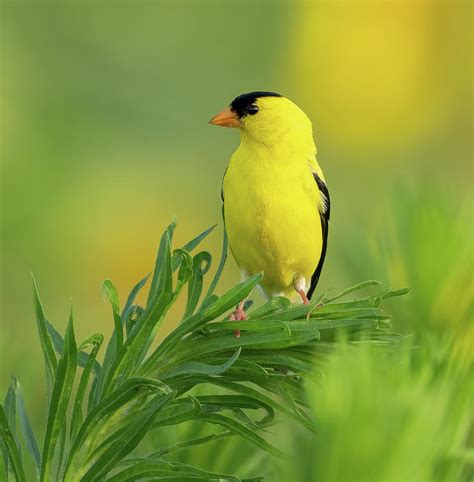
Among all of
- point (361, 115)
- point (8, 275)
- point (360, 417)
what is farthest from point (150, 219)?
point (360, 417)

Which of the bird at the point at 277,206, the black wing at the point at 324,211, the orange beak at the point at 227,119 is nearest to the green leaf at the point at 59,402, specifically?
the bird at the point at 277,206

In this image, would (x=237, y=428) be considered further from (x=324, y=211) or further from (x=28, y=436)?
(x=324, y=211)

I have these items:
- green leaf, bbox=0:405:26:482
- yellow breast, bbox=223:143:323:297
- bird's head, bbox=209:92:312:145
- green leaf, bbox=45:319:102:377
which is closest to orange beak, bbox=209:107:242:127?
bird's head, bbox=209:92:312:145

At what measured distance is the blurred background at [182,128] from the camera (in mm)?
980

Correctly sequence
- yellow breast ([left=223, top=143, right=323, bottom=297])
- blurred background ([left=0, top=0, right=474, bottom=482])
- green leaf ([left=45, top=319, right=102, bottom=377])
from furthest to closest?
yellow breast ([left=223, top=143, right=323, bottom=297])
blurred background ([left=0, top=0, right=474, bottom=482])
green leaf ([left=45, top=319, right=102, bottom=377])

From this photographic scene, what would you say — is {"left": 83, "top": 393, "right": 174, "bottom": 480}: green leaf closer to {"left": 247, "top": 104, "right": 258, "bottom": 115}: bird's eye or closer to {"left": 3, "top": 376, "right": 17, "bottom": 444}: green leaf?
{"left": 3, "top": 376, "right": 17, "bottom": 444}: green leaf

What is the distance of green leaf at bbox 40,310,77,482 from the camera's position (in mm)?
542

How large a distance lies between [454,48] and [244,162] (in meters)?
0.79

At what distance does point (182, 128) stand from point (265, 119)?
174 millimetres

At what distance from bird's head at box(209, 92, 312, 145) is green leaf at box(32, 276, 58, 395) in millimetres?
1184

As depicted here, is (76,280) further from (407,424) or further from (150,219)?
(407,424)

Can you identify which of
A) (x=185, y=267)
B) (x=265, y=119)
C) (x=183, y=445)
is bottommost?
(x=183, y=445)

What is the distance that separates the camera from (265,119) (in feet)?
6.26

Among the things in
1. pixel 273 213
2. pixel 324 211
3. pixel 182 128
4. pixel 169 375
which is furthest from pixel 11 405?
pixel 182 128
